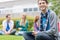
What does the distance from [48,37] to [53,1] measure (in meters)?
11.4

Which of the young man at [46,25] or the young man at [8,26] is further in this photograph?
the young man at [8,26]

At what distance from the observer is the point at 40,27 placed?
5.11 m

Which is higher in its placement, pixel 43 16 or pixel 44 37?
pixel 43 16

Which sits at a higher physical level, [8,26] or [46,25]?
[46,25]

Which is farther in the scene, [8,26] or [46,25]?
[8,26]

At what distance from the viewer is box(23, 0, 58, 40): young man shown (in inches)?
193

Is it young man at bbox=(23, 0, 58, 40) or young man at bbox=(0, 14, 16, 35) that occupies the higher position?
young man at bbox=(23, 0, 58, 40)

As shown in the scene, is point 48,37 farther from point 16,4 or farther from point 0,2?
point 0,2

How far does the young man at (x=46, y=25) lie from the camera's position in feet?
16.1

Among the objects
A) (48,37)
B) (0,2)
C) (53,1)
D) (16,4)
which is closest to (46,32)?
(48,37)

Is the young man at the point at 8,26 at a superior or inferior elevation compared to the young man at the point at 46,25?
inferior

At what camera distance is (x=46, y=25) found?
5023 millimetres

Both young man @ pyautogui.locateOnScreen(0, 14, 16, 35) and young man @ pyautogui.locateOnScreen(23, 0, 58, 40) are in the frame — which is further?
young man @ pyautogui.locateOnScreen(0, 14, 16, 35)

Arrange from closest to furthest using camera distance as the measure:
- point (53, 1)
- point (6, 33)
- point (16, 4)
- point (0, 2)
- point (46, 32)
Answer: point (46, 32)
point (6, 33)
point (53, 1)
point (16, 4)
point (0, 2)
